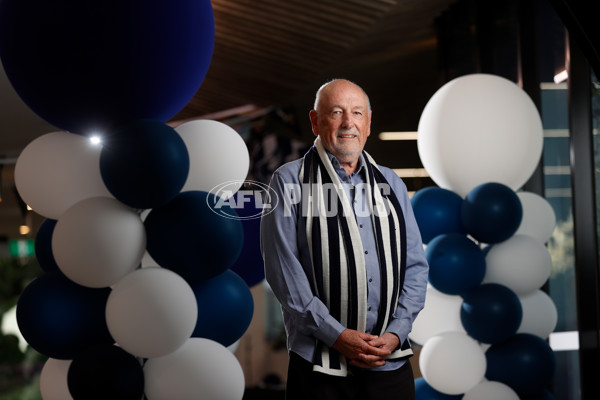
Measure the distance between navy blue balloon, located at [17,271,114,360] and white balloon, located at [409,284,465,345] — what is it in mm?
1439

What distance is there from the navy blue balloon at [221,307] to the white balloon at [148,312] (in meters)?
0.12

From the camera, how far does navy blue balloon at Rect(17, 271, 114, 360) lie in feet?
6.15

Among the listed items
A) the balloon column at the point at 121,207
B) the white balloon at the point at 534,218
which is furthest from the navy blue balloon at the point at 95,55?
the white balloon at the point at 534,218

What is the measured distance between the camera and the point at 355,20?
3.71m

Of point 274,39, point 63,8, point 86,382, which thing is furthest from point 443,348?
point 274,39

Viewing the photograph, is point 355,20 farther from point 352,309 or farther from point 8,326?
point 8,326

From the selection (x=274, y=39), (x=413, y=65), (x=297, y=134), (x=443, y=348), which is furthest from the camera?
(x=297, y=134)

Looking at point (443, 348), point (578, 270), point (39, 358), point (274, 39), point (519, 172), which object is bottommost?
point (39, 358)

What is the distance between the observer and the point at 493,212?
2607 millimetres

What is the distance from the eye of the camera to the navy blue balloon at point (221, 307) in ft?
6.50

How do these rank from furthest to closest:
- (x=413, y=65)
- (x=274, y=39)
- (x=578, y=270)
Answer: (x=413, y=65) → (x=274, y=39) → (x=578, y=270)

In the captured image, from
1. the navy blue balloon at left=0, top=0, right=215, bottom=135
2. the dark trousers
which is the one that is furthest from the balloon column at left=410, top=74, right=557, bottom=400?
the navy blue balloon at left=0, top=0, right=215, bottom=135

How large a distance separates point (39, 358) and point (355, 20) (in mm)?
3757

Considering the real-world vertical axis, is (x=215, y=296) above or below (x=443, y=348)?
above
